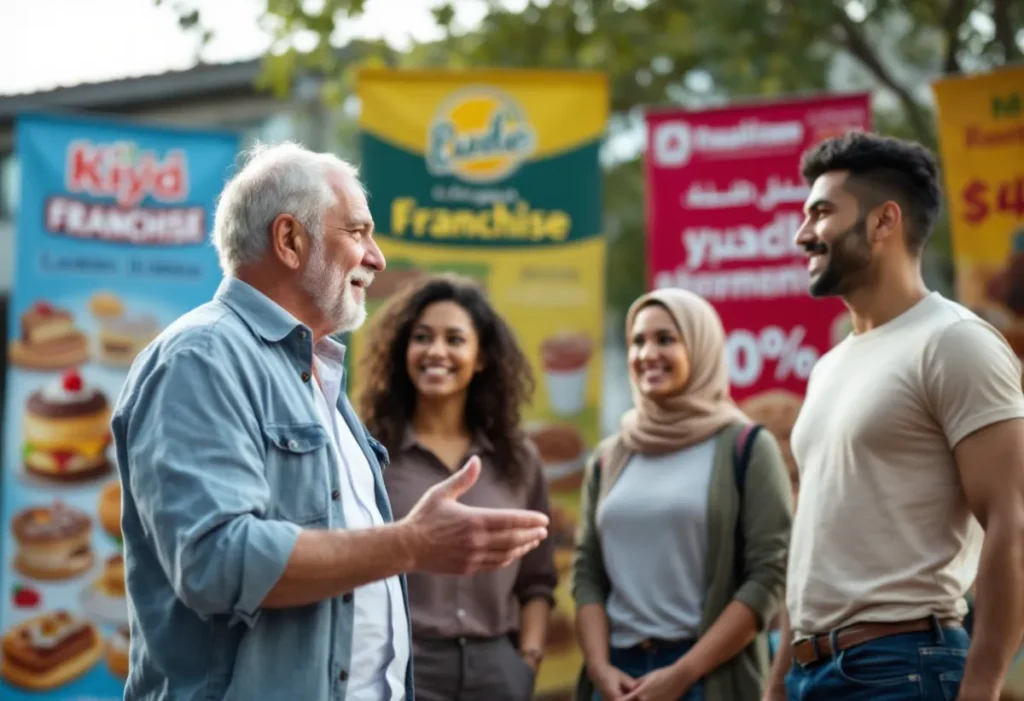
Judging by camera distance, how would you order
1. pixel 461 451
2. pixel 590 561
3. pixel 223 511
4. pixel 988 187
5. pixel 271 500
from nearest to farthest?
pixel 223 511
pixel 271 500
pixel 590 561
pixel 461 451
pixel 988 187

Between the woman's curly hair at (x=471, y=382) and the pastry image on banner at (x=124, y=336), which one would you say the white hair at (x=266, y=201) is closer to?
the woman's curly hair at (x=471, y=382)

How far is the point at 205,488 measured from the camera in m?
2.32

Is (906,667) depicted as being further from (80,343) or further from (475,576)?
(80,343)

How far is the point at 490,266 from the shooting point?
22.1 feet

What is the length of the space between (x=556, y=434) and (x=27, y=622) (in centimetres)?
292

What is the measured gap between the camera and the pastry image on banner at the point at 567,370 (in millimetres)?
6688

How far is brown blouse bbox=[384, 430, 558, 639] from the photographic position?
4.21 meters

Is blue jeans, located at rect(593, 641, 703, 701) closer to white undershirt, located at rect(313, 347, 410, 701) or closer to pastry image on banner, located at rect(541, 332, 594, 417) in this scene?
white undershirt, located at rect(313, 347, 410, 701)

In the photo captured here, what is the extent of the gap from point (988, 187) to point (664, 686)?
3294 millimetres

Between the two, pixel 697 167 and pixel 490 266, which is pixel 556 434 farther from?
pixel 697 167

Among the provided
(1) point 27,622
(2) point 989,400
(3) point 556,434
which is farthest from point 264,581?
(1) point 27,622

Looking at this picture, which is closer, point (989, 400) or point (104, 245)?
point (989, 400)

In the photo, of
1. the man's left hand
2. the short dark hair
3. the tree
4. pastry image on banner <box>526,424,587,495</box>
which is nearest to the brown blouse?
the man's left hand

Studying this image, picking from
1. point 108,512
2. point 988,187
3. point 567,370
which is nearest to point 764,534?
point 567,370
